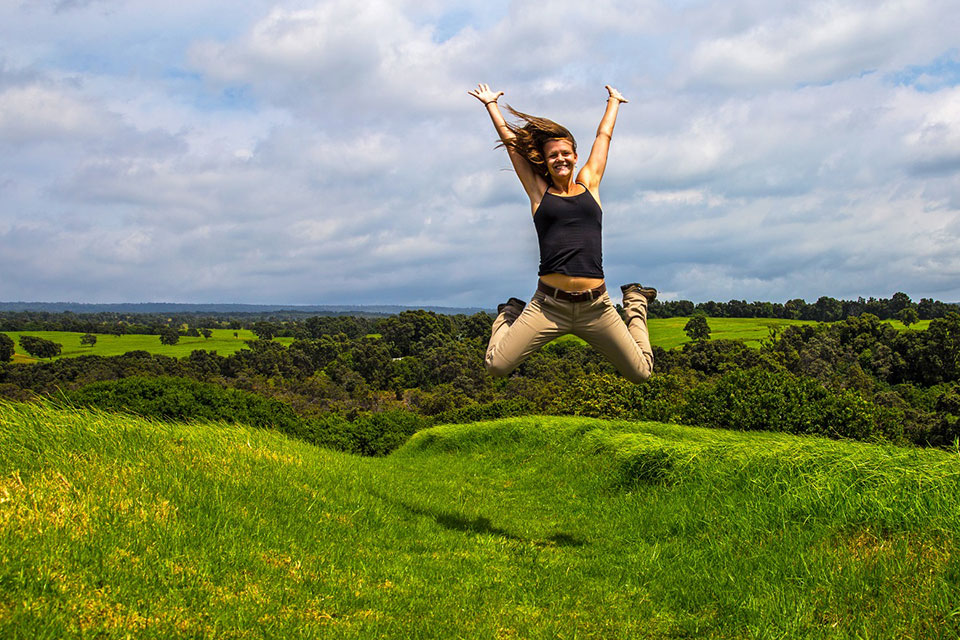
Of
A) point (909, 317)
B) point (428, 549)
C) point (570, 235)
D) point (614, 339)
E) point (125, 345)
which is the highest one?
point (909, 317)

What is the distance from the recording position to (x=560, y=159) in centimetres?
634

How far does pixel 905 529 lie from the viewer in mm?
6406

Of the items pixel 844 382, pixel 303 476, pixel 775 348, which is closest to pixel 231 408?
pixel 303 476

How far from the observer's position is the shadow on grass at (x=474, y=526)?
9408mm

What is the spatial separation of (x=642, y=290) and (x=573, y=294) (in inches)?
62.0

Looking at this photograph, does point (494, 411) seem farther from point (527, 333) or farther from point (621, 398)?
point (527, 333)

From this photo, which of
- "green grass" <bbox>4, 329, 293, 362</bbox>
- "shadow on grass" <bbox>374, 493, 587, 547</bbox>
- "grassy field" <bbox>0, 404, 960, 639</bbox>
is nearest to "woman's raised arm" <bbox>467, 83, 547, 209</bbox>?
"grassy field" <bbox>0, 404, 960, 639</bbox>

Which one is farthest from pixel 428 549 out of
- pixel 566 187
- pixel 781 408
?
pixel 781 408

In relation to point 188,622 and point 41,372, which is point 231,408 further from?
point 41,372

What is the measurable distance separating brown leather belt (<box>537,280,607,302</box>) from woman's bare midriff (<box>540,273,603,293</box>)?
4cm

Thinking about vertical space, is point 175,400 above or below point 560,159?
below

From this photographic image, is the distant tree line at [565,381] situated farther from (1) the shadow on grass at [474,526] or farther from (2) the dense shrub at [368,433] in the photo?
(1) the shadow on grass at [474,526]

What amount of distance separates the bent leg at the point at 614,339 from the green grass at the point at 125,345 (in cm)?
8155

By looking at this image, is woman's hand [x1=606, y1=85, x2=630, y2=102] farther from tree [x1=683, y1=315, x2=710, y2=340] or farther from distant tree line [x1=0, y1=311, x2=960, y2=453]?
tree [x1=683, y1=315, x2=710, y2=340]
